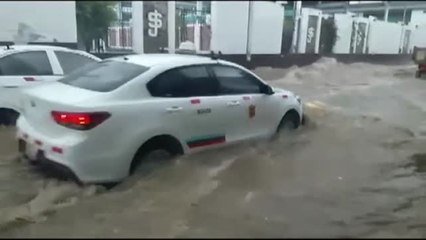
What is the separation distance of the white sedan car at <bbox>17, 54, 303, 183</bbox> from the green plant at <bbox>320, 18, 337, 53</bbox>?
1442 centimetres

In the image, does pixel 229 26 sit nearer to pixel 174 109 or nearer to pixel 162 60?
pixel 162 60

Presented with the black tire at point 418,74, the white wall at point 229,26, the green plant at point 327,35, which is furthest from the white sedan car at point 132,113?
the green plant at point 327,35

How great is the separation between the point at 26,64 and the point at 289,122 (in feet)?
11.5

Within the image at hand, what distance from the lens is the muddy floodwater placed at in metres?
2.34

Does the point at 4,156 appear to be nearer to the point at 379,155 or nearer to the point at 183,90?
the point at 183,90

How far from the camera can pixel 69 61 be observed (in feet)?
22.2

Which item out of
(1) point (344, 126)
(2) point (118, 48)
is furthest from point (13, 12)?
(1) point (344, 126)

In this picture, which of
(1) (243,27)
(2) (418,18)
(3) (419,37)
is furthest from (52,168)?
(1) (243,27)

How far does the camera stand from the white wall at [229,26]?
14984 millimetres

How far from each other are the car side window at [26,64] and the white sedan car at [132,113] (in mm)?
1830

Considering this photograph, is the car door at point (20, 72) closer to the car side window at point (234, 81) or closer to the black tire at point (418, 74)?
the car side window at point (234, 81)

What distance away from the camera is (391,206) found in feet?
11.8

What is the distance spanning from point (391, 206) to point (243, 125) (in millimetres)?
→ 2014

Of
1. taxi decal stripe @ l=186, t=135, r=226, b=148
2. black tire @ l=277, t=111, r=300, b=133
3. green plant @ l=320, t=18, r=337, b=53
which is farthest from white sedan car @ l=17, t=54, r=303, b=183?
green plant @ l=320, t=18, r=337, b=53
